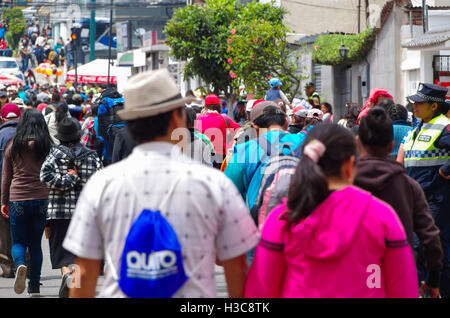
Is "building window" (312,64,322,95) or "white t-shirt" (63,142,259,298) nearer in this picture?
Result: "white t-shirt" (63,142,259,298)

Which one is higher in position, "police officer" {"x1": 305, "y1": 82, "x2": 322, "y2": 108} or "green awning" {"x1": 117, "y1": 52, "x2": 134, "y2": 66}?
"green awning" {"x1": 117, "y1": 52, "x2": 134, "y2": 66}

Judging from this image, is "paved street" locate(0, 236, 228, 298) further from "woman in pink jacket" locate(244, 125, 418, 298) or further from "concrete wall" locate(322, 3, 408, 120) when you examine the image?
"concrete wall" locate(322, 3, 408, 120)

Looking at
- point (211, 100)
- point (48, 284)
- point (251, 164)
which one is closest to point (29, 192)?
point (48, 284)

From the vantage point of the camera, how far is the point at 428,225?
4719mm

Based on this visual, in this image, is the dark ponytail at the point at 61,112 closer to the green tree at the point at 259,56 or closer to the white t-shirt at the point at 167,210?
the white t-shirt at the point at 167,210

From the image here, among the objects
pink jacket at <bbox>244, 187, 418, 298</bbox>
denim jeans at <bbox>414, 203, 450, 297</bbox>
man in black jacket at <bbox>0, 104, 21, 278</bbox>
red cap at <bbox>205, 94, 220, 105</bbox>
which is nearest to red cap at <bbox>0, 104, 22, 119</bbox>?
Answer: man in black jacket at <bbox>0, 104, 21, 278</bbox>

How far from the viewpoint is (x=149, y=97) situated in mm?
3459

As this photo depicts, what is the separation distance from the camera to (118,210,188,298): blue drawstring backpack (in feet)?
10.7

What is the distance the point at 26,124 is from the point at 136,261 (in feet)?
17.8

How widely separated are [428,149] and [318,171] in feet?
13.0

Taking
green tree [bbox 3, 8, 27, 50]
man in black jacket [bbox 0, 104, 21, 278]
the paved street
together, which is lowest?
the paved street

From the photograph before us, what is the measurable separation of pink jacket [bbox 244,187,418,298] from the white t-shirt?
0.51ft

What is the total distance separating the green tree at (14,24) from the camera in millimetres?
79250

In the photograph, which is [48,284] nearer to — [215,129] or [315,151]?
[215,129]
